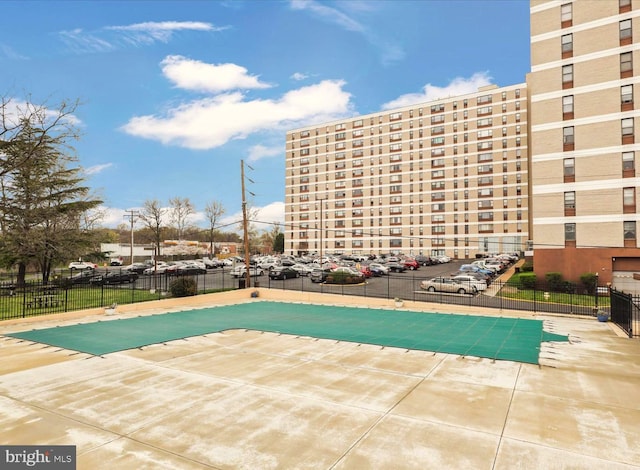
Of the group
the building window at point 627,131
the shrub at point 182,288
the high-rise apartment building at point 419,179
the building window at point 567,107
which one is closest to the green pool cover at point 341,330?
the shrub at point 182,288

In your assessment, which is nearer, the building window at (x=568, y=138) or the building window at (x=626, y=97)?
the building window at (x=626, y=97)

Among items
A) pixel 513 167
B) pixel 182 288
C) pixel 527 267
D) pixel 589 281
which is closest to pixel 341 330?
pixel 182 288

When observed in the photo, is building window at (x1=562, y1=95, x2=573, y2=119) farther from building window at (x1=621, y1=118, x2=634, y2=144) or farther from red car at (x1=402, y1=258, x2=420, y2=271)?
red car at (x1=402, y1=258, x2=420, y2=271)

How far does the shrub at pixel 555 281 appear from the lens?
36.6 meters

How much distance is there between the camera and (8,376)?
35.1 ft

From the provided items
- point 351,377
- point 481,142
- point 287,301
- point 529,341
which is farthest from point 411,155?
point 351,377

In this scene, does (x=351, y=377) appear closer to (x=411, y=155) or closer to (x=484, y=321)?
(x=484, y=321)

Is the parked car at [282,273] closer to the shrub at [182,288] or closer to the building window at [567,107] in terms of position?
the shrub at [182,288]

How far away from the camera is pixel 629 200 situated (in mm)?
35469

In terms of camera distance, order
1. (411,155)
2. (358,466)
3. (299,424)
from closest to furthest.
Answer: (358,466), (299,424), (411,155)

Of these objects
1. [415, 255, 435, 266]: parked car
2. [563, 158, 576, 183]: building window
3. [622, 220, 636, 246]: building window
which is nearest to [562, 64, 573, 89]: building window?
[563, 158, 576, 183]: building window

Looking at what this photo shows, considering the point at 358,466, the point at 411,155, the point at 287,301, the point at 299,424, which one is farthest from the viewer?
the point at 411,155

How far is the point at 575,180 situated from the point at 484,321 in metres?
24.9

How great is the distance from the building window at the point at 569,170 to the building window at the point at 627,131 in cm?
→ 424
